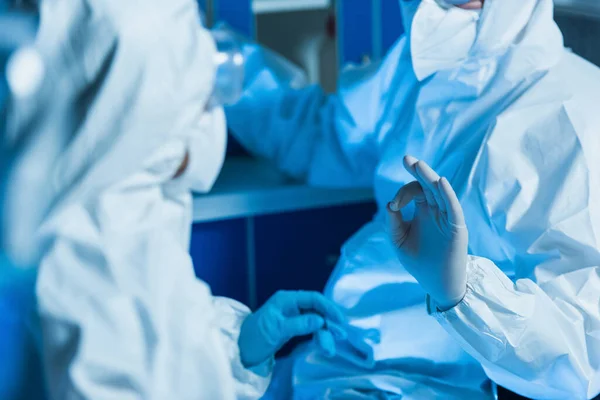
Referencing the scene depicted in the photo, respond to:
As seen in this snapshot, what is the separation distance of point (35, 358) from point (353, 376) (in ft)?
1.50

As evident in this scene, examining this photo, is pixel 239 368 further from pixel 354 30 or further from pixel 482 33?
pixel 354 30

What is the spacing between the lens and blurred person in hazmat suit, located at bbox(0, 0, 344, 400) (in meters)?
0.64

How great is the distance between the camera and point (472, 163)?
908mm

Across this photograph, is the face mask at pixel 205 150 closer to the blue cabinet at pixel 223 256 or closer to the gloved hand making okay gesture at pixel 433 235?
the gloved hand making okay gesture at pixel 433 235

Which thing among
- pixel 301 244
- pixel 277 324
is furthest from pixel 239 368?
pixel 301 244

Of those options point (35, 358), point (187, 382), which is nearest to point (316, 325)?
point (187, 382)

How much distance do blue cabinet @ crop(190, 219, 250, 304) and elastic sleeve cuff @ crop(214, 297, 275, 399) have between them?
29cm

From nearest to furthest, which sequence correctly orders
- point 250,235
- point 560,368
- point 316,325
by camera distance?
point 560,368 → point 316,325 → point 250,235

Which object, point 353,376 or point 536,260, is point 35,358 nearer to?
point 353,376

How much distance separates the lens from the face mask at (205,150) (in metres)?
0.82

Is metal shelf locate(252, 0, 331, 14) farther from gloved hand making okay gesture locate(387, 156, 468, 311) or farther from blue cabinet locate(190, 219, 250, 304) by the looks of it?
gloved hand making okay gesture locate(387, 156, 468, 311)

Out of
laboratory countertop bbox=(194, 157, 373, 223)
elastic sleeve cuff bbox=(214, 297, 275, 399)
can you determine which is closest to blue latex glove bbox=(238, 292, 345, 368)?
elastic sleeve cuff bbox=(214, 297, 275, 399)

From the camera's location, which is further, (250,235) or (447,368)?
(250,235)

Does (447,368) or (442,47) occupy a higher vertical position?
(442,47)
